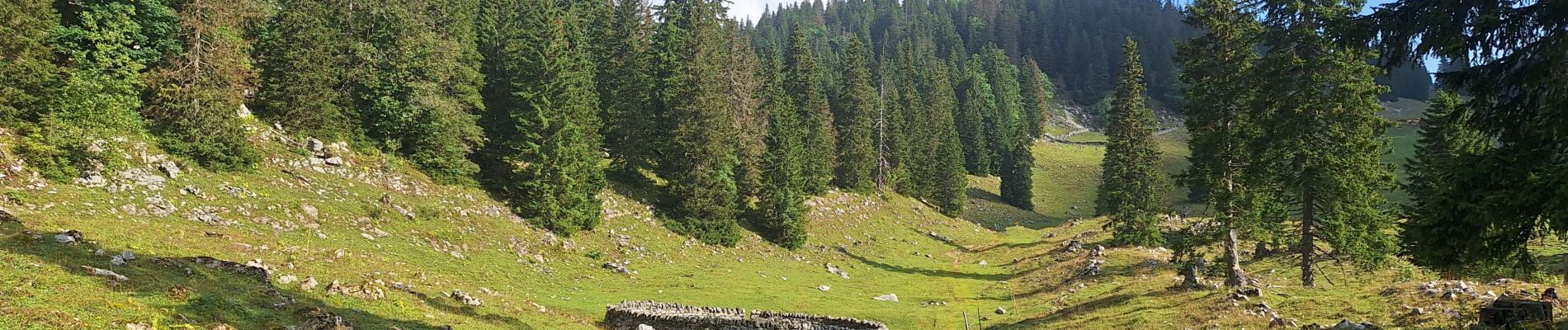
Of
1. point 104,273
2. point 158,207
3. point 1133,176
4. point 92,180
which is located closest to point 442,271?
point 158,207

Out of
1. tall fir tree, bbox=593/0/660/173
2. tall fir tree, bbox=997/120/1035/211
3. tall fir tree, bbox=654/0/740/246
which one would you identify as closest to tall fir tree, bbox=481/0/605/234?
tall fir tree, bbox=593/0/660/173

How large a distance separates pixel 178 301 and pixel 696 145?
34.7 metres

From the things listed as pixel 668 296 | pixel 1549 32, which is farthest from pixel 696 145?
pixel 1549 32

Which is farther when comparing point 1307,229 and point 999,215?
point 999,215

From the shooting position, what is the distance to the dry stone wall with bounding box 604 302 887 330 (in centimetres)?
2380

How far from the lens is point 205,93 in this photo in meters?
29.0

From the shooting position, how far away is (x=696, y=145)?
159ft

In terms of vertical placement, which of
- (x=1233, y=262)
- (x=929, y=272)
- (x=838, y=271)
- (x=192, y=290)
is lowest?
(x=929, y=272)

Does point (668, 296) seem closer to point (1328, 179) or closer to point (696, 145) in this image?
point (696, 145)

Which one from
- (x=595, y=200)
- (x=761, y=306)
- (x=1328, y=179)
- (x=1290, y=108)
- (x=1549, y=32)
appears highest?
(x=1549, y=32)

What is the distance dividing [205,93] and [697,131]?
26.5m

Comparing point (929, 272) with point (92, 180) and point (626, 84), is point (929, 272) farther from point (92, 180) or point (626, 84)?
point (92, 180)

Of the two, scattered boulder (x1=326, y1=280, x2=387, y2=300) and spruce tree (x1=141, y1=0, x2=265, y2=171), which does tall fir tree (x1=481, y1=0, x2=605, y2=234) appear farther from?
scattered boulder (x1=326, y1=280, x2=387, y2=300)

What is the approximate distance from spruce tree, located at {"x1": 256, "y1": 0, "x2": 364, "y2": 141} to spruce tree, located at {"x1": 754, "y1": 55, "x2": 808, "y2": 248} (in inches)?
1054
